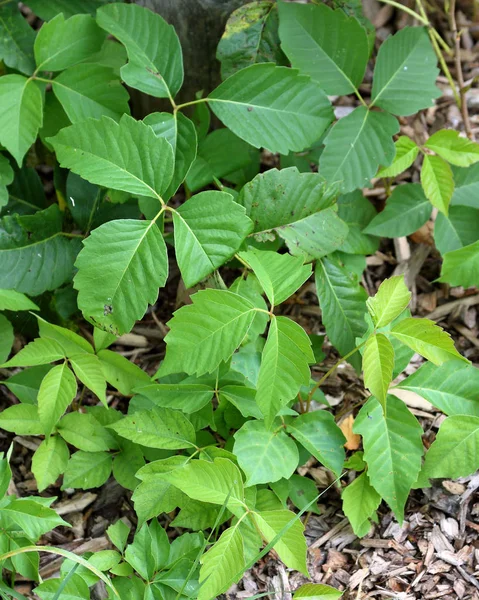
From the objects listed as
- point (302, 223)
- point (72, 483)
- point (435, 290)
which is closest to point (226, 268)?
point (302, 223)

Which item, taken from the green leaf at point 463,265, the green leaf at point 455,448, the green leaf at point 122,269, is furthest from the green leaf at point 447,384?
the green leaf at point 122,269

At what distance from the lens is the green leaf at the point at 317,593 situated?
5.27 feet

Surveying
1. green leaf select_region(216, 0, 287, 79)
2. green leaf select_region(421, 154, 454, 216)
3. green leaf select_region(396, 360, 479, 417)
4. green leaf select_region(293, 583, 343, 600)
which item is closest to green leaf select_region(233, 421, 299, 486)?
green leaf select_region(293, 583, 343, 600)

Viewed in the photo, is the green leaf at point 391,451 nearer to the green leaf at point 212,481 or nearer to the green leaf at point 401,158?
the green leaf at point 212,481

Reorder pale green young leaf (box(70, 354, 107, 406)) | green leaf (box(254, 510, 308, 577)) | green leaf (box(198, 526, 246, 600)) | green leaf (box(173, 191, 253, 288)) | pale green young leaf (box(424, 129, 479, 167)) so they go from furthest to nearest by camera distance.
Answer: pale green young leaf (box(424, 129, 479, 167)) < pale green young leaf (box(70, 354, 107, 406)) < green leaf (box(173, 191, 253, 288)) < green leaf (box(254, 510, 308, 577)) < green leaf (box(198, 526, 246, 600))

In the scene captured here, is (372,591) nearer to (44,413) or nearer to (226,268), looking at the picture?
(44,413)

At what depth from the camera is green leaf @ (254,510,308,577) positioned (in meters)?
1.60

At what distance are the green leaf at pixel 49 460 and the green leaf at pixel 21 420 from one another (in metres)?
0.05

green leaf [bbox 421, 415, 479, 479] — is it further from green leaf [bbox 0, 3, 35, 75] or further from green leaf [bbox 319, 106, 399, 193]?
green leaf [bbox 0, 3, 35, 75]

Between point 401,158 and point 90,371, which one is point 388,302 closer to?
point 401,158

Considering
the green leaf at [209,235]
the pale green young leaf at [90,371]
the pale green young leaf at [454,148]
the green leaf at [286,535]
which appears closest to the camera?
the green leaf at [286,535]

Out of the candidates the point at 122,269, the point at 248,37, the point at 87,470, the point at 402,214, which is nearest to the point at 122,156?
the point at 122,269

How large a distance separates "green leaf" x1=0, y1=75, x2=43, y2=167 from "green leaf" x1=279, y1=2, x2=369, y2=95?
77 centimetres

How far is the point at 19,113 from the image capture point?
6.19ft
